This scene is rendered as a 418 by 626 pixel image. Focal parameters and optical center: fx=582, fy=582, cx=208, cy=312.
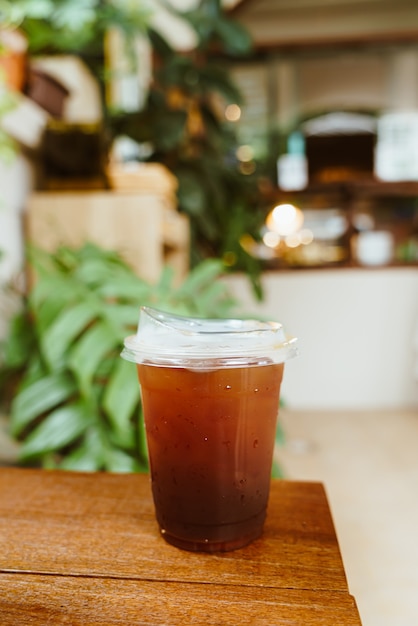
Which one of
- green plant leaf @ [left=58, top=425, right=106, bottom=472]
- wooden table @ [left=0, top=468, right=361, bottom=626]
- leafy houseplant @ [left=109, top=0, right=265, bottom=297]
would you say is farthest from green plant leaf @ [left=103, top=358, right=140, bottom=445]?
leafy houseplant @ [left=109, top=0, right=265, bottom=297]

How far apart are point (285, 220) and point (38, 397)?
3.56 metres

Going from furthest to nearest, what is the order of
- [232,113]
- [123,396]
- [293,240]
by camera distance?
1. [232,113]
2. [293,240]
3. [123,396]

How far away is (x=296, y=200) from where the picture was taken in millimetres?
3836

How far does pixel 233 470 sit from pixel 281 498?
0.49 ft

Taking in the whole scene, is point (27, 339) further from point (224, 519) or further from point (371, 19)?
point (371, 19)

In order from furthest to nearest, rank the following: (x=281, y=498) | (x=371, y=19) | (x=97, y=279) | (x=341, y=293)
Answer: (x=371, y=19), (x=341, y=293), (x=97, y=279), (x=281, y=498)

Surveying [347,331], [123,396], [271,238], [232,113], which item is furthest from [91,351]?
[232,113]

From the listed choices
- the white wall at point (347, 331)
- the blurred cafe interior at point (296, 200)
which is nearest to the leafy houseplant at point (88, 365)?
the blurred cafe interior at point (296, 200)

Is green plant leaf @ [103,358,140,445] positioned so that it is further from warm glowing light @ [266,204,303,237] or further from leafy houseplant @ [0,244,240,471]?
warm glowing light @ [266,204,303,237]

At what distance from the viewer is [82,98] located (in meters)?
2.70

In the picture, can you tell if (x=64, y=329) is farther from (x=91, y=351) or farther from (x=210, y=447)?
(x=210, y=447)

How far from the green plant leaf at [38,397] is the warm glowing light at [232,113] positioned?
3.81m

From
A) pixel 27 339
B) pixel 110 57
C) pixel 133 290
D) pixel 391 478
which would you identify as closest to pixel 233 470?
pixel 133 290

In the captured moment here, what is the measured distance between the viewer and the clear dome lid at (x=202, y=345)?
52 cm
